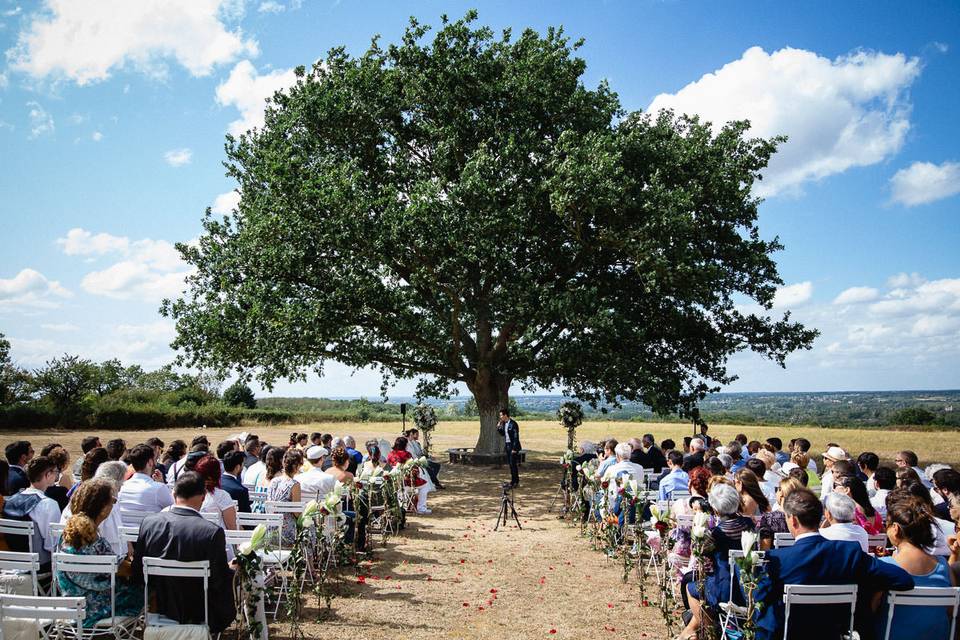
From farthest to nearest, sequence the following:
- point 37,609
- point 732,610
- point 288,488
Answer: point 288,488, point 732,610, point 37,609

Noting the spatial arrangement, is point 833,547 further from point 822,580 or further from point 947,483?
point 947,483

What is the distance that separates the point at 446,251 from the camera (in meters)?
19.6

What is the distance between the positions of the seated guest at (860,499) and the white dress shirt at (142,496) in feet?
25.4

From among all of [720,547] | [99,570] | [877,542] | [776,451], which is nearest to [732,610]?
[720,547]

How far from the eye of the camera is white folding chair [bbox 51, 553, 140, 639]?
17.1 feet

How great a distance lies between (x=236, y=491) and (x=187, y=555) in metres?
2.70

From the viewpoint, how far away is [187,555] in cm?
521

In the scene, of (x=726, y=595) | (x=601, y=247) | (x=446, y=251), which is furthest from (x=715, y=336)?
(x=726, y=595)

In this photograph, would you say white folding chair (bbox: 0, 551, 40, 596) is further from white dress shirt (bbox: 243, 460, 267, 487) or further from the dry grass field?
white dress shirt (bbox: 243, 460, 267, 487)

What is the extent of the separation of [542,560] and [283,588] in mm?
4662

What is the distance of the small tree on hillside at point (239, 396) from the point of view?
188 ft

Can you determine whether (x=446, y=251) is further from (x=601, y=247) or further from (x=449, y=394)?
(x=449, y=394)

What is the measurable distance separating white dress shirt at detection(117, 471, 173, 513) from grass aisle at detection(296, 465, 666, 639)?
1.96 meters

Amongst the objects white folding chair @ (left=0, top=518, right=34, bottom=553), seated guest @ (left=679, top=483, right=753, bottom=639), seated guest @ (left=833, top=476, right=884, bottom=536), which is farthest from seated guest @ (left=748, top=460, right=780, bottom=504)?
white folding chair @ (left=0, top=518, right=34, bottom=553)
